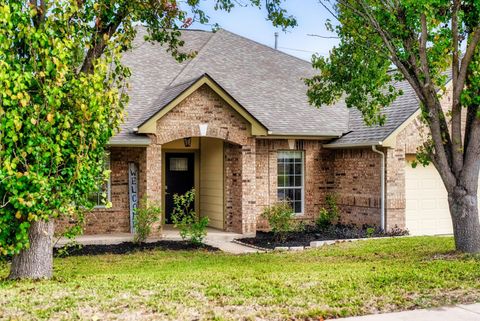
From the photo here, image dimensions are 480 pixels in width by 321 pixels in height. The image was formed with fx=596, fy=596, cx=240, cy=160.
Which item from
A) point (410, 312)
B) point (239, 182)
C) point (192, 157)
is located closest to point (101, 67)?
point (410, 312)

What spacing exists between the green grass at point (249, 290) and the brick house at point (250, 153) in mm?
5385

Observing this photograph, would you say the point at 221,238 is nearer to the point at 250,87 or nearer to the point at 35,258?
the point at 250,87

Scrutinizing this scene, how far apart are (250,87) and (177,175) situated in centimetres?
390

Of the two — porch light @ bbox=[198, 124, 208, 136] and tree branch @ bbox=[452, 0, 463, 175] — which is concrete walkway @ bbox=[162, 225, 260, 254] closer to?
porch light @ bbox=[198, 124, 208, 136]

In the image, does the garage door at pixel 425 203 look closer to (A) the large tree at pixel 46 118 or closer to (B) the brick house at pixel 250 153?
(B) the brick house at pixel 250 153

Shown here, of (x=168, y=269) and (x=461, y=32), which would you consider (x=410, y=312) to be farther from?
(x=461, y=32)

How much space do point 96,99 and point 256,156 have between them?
31.5 feet

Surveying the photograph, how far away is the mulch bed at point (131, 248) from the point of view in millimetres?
14086

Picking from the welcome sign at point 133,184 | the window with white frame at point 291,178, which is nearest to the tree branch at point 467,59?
the window with white frame at point 291,178

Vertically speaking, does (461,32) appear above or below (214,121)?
above

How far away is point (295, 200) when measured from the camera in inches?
750

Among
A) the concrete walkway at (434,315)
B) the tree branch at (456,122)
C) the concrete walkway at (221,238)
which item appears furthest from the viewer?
the concrete walkway at (221,238)

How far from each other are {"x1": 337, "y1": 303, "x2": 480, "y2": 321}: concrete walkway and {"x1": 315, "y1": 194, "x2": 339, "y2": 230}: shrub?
11.4 m

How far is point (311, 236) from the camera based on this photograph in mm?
16859
